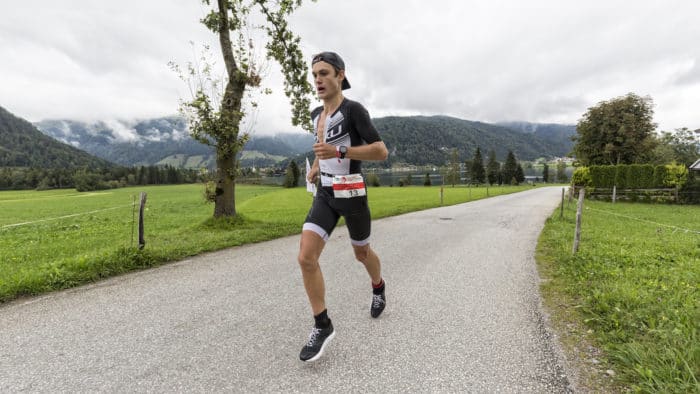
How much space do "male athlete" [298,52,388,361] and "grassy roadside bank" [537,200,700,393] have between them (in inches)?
83.7

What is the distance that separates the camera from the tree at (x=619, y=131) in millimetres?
32812

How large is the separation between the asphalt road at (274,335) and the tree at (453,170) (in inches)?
3473

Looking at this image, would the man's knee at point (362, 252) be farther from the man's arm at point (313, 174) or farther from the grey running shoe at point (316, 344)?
the man's arm at point (313, 174)

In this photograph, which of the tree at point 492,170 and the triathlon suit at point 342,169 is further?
the tree at point 492,170

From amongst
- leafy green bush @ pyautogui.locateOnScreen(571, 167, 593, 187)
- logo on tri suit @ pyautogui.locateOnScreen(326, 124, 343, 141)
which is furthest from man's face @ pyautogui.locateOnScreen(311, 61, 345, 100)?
leafy green bush @ pyautogui.locateOnScreen(571, 167, 593, 187)

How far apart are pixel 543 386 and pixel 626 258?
5.41m

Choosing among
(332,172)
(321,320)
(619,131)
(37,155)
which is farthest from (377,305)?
(37,155)

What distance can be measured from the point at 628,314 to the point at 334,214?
127 inches

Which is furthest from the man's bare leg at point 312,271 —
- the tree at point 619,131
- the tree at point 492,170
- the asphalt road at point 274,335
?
the tree at point 492,170

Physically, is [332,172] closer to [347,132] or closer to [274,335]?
[347,132]

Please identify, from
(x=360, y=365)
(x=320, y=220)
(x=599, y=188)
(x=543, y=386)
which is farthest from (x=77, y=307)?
(x=599, y=188)

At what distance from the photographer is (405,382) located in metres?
2.32

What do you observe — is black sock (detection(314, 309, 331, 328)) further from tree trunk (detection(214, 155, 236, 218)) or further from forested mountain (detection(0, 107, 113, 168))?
forested mountain (detection(0, 107, 113, 168))

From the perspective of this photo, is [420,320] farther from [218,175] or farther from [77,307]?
[218,175]
